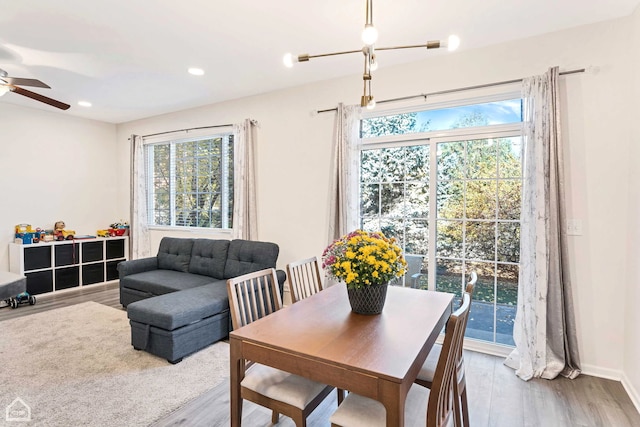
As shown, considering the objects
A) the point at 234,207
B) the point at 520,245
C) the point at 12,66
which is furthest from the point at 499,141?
the point at 12,66

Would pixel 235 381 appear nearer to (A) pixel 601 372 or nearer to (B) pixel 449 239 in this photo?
(B) pixel 449 239

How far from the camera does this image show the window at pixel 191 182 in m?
4.89

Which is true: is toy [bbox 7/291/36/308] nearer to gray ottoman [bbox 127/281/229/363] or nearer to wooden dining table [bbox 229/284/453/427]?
gray ottoman [bbox 127/281/229/363]

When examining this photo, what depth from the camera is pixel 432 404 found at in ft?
4.35

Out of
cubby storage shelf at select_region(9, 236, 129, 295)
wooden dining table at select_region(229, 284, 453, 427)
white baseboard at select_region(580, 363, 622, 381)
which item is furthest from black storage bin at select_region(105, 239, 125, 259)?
white baseboard at select_region(580, 363, 622, 381)

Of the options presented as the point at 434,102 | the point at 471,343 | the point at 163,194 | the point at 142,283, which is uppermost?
the point at 434,102

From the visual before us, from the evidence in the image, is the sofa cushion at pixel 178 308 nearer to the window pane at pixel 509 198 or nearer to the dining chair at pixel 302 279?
the dining chair at pixel 302 279

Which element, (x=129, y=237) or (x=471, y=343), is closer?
(x=471, y=343)

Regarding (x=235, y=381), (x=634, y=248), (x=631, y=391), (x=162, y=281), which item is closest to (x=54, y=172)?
(x=162, y=281)

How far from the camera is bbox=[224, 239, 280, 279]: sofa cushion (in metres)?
3.88

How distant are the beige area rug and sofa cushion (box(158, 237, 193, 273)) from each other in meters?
0.97

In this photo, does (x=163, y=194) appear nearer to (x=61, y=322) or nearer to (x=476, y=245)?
(x=61, y=322)

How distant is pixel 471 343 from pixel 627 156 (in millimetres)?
2003

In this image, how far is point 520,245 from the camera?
9.48 feet
